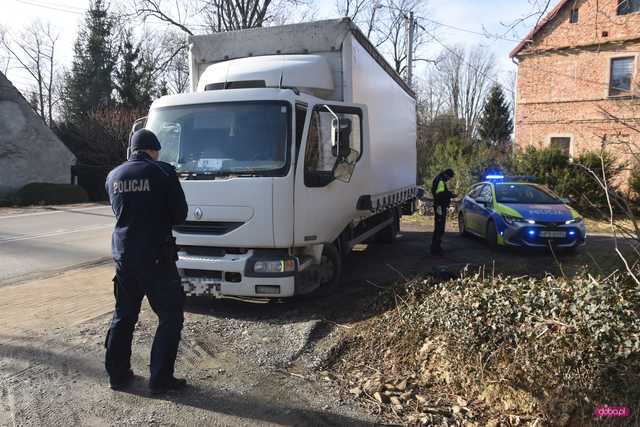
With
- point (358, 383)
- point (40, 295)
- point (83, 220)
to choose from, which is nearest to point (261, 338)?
point (358, 383)

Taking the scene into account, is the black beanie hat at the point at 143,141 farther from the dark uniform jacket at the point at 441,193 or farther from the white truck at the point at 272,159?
the dark uniform jacket at the point at 441,193

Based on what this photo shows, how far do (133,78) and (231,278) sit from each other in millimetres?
34416

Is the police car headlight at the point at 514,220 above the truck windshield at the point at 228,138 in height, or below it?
below

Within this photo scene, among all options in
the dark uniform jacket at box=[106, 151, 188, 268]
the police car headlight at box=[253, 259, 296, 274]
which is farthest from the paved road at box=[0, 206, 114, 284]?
the dark uniform jacket at box=[106, 151, 188, 268]

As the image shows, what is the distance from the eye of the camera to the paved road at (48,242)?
8.64 metres

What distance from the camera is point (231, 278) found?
17.9 ft

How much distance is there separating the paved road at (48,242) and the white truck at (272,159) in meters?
4.09

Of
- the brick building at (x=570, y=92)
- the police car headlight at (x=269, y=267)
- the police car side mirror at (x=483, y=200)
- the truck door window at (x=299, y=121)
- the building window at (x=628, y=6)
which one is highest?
the brick building at (x=570, y=92)

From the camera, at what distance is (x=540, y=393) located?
3.29 metres

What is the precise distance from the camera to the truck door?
5461 mm

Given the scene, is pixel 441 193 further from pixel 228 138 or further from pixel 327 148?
pixel 228 138

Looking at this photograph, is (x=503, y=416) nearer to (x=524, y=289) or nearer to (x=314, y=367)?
(x=524, y=289)

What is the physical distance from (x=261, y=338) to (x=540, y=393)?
268cm

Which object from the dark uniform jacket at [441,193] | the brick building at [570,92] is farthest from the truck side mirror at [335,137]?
the brick building at [570,92]
